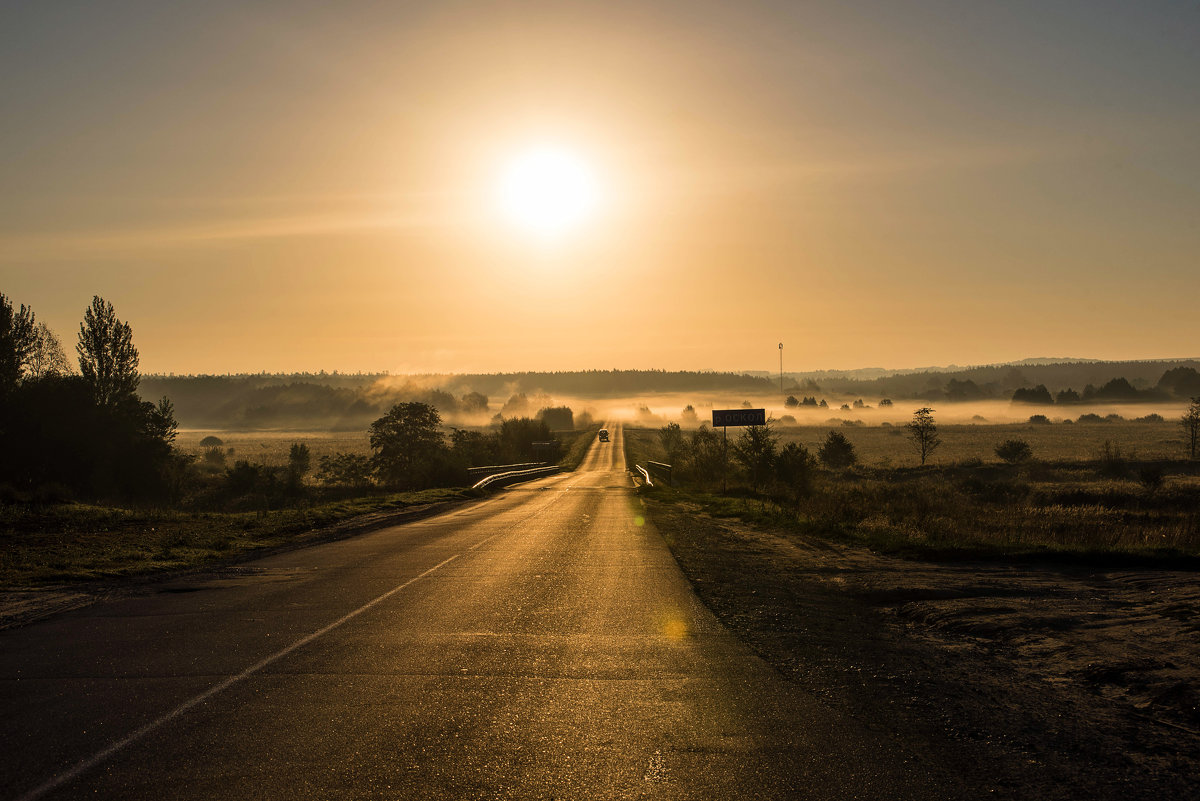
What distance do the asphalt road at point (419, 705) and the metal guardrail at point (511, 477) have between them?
2775cm

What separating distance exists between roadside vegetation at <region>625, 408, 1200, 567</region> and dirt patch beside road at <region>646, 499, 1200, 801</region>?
251 cm

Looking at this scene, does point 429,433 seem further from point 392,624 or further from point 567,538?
point 392,624

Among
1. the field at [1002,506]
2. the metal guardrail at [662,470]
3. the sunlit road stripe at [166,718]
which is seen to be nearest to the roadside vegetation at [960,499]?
the field at [1002,506]

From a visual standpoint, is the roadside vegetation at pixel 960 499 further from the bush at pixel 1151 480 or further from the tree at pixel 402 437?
the tree at pixel 402 437

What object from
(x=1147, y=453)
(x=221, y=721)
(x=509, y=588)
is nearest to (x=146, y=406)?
(x=509, y=588)

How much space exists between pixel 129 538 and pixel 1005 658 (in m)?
17.4

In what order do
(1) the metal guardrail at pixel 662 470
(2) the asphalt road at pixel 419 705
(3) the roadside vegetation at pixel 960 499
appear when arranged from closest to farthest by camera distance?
(2) the asphalt road at pixel 419 705
(3) the roadside vegetation at pixel 960 499
(1) the metal guardrail at pixel 662 470

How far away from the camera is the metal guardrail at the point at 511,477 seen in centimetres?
4050

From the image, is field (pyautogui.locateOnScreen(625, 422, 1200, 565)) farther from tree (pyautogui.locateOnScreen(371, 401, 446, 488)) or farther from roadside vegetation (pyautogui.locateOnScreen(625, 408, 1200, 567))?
tree (pyautogui.locateOnScreen(371, 401, 446, 488))

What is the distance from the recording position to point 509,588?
12.3 metres

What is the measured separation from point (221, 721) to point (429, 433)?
57527 mm

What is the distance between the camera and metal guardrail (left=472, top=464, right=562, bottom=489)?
40500 millimetres

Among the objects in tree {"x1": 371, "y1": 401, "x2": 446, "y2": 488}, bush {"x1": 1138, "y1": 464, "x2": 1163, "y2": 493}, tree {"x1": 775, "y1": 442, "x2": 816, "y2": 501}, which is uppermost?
tree {"x1": 371, "y1": 401, "x2": 446, "y2": 488}

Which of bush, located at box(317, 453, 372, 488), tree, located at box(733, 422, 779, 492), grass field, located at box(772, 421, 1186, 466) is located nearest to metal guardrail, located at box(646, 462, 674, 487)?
tree, located at box(733, 422, 779, 492)
